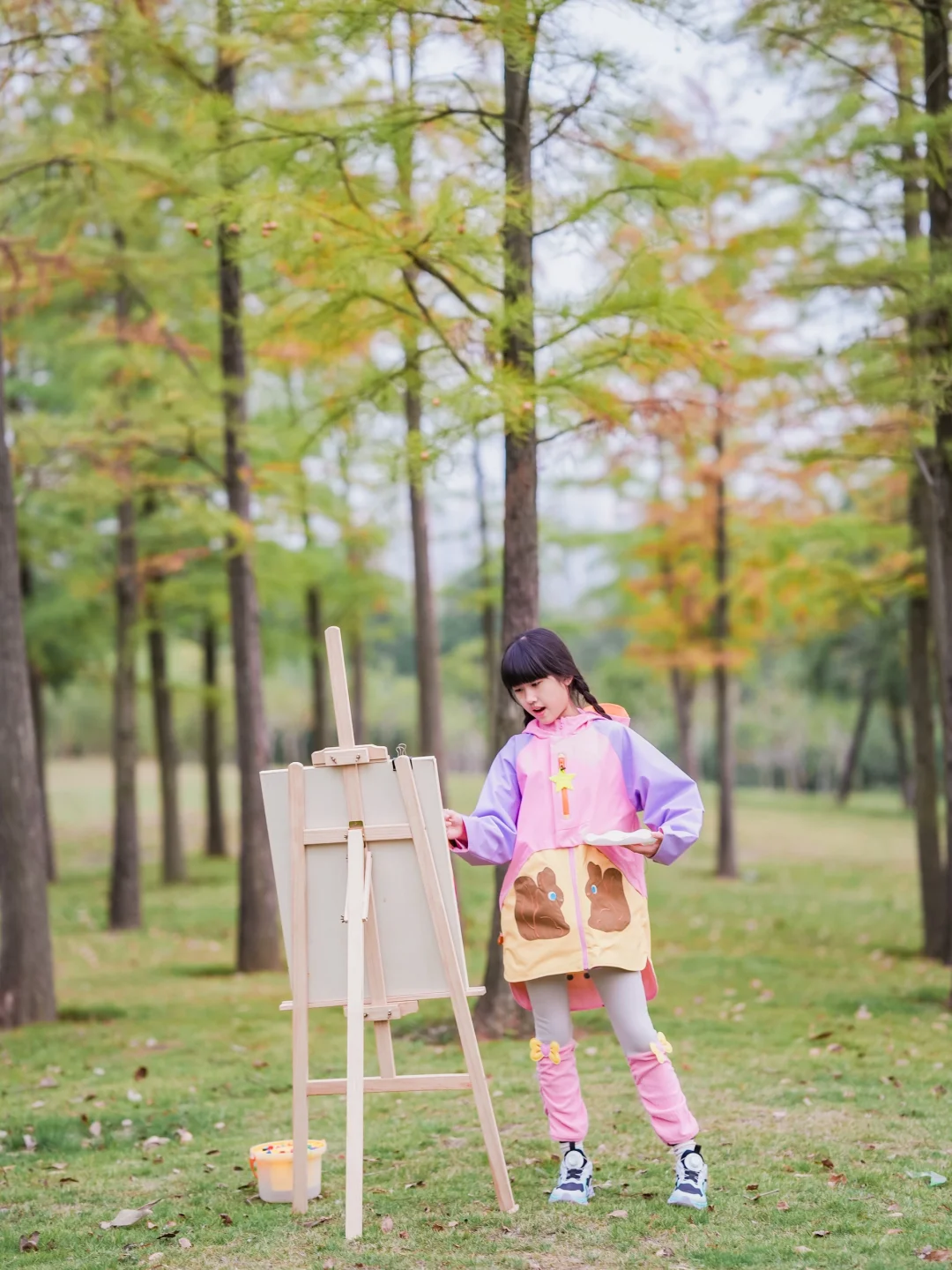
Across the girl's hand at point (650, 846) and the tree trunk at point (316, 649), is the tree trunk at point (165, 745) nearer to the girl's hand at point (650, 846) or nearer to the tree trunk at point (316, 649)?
the tree trunk at point (316, 649)

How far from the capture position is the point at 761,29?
7.69 meters

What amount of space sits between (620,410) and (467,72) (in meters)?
2.08

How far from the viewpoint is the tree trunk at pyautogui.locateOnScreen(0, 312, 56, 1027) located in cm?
779

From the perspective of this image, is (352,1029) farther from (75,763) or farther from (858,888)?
(75,763)

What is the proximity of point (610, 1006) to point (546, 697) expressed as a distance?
100cm

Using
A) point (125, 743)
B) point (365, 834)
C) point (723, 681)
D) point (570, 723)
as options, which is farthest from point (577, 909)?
point (723, 681)

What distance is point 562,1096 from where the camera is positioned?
4.06 metres

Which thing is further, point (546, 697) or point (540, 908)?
point (546, 697)

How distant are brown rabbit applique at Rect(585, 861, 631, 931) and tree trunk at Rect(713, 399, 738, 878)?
12491 mm

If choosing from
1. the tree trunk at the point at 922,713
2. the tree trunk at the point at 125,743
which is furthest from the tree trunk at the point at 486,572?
the tree trunk at the point at 922,713

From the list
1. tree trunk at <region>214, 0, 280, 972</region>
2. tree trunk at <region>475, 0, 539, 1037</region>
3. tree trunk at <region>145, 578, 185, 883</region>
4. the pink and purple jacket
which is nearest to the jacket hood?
the pink and purple jacket

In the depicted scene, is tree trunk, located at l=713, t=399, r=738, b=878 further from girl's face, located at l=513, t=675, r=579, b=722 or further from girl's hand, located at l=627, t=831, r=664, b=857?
girl's hand, located at l=627, t=831, r=664, b=857

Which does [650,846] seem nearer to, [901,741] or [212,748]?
[212,748]

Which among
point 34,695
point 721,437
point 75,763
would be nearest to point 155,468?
point 34,695
